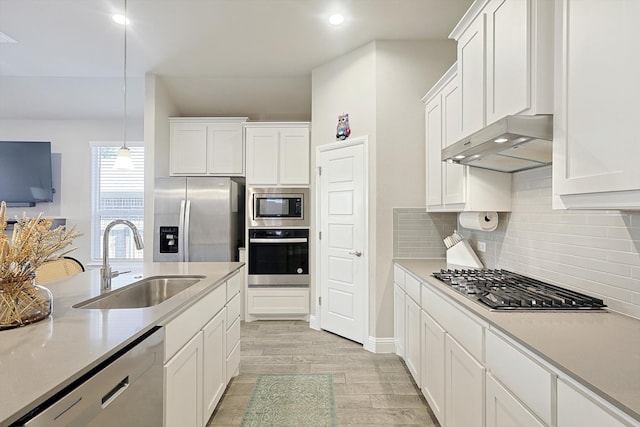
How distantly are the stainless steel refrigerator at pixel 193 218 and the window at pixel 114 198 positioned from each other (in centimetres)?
119

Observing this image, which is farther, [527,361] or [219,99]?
[219,99]

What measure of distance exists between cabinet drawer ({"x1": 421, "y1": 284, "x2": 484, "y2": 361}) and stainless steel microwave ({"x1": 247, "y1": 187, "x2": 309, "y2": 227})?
2.29m

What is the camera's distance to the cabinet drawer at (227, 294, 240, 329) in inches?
97.0

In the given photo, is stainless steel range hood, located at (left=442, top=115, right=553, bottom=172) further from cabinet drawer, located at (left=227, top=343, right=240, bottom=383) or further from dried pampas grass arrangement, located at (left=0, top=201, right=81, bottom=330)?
cabinet drawer, located at (left=227, top=343, right=240, bottom=383)

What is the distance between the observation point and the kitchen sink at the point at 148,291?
74.4 inches

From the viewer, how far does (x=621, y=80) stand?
1.06 m

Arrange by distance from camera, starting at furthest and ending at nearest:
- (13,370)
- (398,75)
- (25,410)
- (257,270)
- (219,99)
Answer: (219,99) → (257,270) → (398,75) → (13,370) → (25,410)

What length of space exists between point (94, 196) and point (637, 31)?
Result: 5.94 meters

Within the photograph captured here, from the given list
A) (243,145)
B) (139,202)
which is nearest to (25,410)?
(243,145)

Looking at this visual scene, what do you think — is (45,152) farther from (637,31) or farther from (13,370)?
(637,31)

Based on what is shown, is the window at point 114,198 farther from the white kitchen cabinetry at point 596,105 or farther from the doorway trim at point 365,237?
the white kitchen cabinetry at point 596,105

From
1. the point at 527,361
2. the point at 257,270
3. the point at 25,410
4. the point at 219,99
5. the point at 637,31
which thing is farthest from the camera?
the point at 219,99

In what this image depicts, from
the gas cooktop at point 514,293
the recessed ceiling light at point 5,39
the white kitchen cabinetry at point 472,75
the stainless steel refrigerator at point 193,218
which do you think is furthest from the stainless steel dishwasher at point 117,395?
the recessed ceiling light at point 5,39

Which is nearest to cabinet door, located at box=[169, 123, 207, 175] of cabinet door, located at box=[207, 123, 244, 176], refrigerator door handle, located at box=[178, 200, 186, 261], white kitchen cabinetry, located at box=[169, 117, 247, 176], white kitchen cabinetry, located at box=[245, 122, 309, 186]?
white kitchen cabinetry, located at box=[169, 117, 247, 176]
